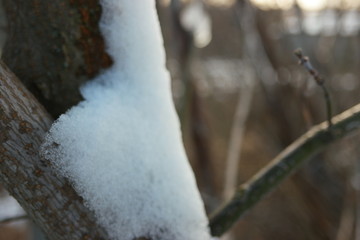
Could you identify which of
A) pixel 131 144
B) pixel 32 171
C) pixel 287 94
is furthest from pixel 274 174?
pixel 287 94

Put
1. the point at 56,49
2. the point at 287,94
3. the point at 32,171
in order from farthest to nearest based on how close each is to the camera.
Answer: the point at 287,94 < the point at 56,49 < the point at 32,171

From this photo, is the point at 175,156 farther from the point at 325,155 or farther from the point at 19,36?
the point at 325,155

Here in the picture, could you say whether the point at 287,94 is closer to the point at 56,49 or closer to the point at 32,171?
the point at 56,49

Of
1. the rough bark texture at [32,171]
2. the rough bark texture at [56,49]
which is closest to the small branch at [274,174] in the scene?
the rough bark texture at [32,171]

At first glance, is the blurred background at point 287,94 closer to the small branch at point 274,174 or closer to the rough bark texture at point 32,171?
the small branch at point 274,174

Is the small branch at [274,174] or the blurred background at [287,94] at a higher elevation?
the small branch at [274,174]

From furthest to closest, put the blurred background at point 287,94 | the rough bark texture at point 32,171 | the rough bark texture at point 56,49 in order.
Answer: the blurred background at point 287,94
the rough bark texture at point 56,49
the rough bark texture at point 32,171
